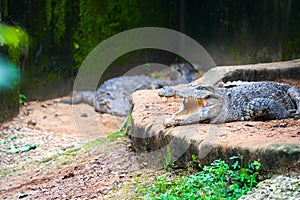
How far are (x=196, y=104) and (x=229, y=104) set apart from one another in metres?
0.28

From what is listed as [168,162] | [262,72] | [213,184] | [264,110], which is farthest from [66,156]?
[213,184]

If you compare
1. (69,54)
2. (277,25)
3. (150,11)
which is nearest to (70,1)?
(69,54)

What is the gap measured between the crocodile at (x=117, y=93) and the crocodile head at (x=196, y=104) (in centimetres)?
383

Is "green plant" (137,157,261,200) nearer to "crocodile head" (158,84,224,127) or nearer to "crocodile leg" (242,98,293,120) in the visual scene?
"crocodile head" (158,84,224,127)

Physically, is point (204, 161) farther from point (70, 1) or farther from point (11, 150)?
point (70, 1)

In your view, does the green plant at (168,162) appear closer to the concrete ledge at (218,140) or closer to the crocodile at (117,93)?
the concrete ledge at (218,140)

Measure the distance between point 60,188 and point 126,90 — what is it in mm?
4454

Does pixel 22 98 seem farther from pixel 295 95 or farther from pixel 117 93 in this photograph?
pixel 295 95

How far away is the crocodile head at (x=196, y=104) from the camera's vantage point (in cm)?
410

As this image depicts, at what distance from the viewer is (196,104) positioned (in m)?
4.27

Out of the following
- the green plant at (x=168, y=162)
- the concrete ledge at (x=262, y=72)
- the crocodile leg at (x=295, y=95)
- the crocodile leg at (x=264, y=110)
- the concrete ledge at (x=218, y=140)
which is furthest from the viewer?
the concrete ledge at (x=262, y=72)

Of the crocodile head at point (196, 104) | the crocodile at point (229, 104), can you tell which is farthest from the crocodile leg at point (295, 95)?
the crocodile head at point (196, 104)

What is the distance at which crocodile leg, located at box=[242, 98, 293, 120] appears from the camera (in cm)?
424

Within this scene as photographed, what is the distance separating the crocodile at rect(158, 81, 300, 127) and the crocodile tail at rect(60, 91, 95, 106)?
4.45m
